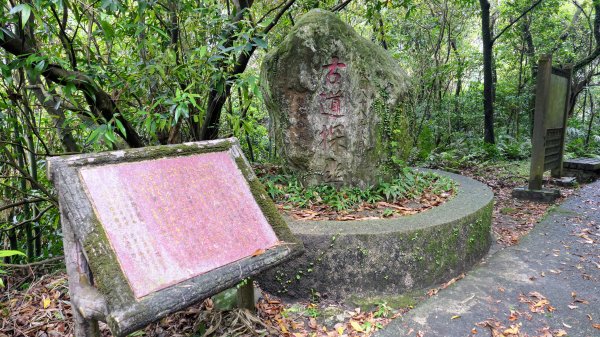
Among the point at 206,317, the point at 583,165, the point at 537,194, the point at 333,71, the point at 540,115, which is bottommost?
the point at 206,317

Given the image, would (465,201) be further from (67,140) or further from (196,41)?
(67,140)

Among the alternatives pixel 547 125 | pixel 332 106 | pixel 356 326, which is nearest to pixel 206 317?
pixel 356 326

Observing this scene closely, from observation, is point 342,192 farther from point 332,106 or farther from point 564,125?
point 564,125

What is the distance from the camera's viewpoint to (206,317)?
9.30 ft

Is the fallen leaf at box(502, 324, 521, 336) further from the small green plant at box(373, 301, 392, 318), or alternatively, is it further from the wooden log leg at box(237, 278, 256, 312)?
the wooden log leg at box(237, 278, 256, 312)

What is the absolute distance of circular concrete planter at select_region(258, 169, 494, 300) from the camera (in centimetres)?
327

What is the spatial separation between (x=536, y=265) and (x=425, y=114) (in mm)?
7079

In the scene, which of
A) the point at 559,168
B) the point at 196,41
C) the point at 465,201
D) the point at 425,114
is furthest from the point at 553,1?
the point at 196,41

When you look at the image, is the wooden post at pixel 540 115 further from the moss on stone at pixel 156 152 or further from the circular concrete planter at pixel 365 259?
the moss on stone at pixel 156 152

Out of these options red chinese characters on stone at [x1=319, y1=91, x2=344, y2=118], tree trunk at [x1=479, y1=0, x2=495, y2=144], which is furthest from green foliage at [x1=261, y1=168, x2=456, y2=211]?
tree trunk at [x1=479, y1=0, x2=495, y2=144]

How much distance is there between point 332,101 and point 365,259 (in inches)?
68.2

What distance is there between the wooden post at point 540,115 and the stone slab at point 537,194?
11 cm

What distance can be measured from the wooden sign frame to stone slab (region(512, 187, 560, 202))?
5.63m

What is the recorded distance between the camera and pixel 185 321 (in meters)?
2.89
